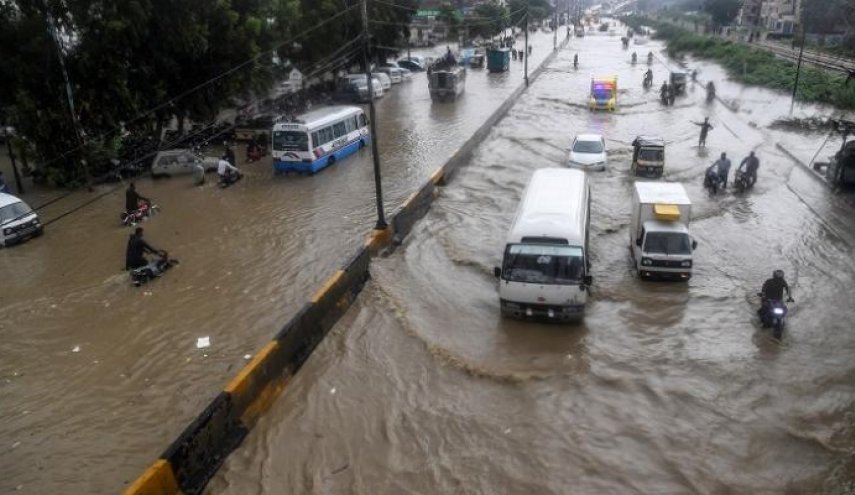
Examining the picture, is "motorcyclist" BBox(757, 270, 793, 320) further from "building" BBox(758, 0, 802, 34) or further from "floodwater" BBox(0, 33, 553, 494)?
"building" BBox(758, 0, 802, 34)

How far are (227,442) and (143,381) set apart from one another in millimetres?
2674

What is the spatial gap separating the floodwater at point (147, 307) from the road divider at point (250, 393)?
3.24ft

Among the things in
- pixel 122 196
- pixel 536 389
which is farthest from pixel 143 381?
pixel 122 196

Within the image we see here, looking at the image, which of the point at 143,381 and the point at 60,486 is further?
the point at 143,381

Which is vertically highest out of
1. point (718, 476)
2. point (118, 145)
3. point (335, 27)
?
point (335, 27)

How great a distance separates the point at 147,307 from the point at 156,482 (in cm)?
656

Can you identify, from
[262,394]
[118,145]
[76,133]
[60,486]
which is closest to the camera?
[60,486]

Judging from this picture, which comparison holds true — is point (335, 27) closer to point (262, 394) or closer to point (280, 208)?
point (280, 208)

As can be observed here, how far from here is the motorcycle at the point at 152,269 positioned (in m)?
13.6

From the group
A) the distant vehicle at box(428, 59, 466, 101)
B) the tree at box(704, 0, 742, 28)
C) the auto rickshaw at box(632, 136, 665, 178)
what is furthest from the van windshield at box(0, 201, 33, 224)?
the tree at box(704, 0, 742, 28)

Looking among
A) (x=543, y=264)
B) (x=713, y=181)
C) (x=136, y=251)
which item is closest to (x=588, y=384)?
(x=543, y=264)

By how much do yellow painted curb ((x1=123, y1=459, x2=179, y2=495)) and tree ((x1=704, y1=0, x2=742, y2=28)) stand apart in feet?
298

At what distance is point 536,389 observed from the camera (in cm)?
984

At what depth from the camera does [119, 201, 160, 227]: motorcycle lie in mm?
17719
